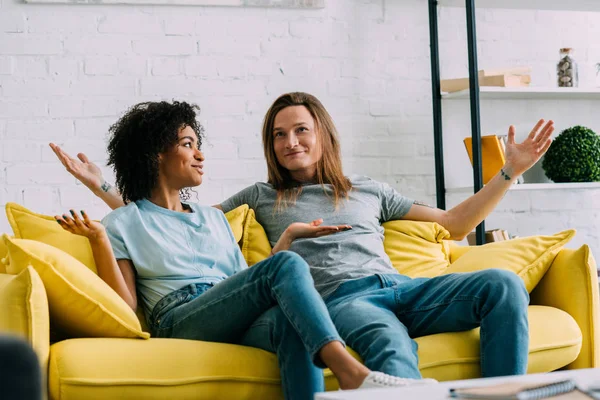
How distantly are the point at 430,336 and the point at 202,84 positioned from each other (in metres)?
1.64

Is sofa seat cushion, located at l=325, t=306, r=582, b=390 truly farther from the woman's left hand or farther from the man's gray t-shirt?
the woman's left hand

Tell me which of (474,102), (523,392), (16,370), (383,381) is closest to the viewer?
(16,370)

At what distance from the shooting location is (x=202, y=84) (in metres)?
3.12

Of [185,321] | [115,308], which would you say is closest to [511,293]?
[185,321]

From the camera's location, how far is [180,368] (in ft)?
5.51

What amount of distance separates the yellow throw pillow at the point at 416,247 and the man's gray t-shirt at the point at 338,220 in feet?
0.17

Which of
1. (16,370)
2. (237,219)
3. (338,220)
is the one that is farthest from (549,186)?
(16,370)

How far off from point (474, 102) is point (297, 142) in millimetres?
1080

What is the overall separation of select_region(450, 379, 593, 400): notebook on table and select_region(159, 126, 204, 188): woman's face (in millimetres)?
1218

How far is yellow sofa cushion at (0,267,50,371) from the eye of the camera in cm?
158

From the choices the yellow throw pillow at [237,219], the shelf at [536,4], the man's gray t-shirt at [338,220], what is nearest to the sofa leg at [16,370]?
the man's gray t-shirt at [338,220]

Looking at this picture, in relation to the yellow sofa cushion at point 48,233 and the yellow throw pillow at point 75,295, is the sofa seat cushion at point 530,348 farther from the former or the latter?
the yellow sofa cushion at point 48,233

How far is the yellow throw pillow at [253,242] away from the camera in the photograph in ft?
7.63

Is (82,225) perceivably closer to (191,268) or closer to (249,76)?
(191,268)
